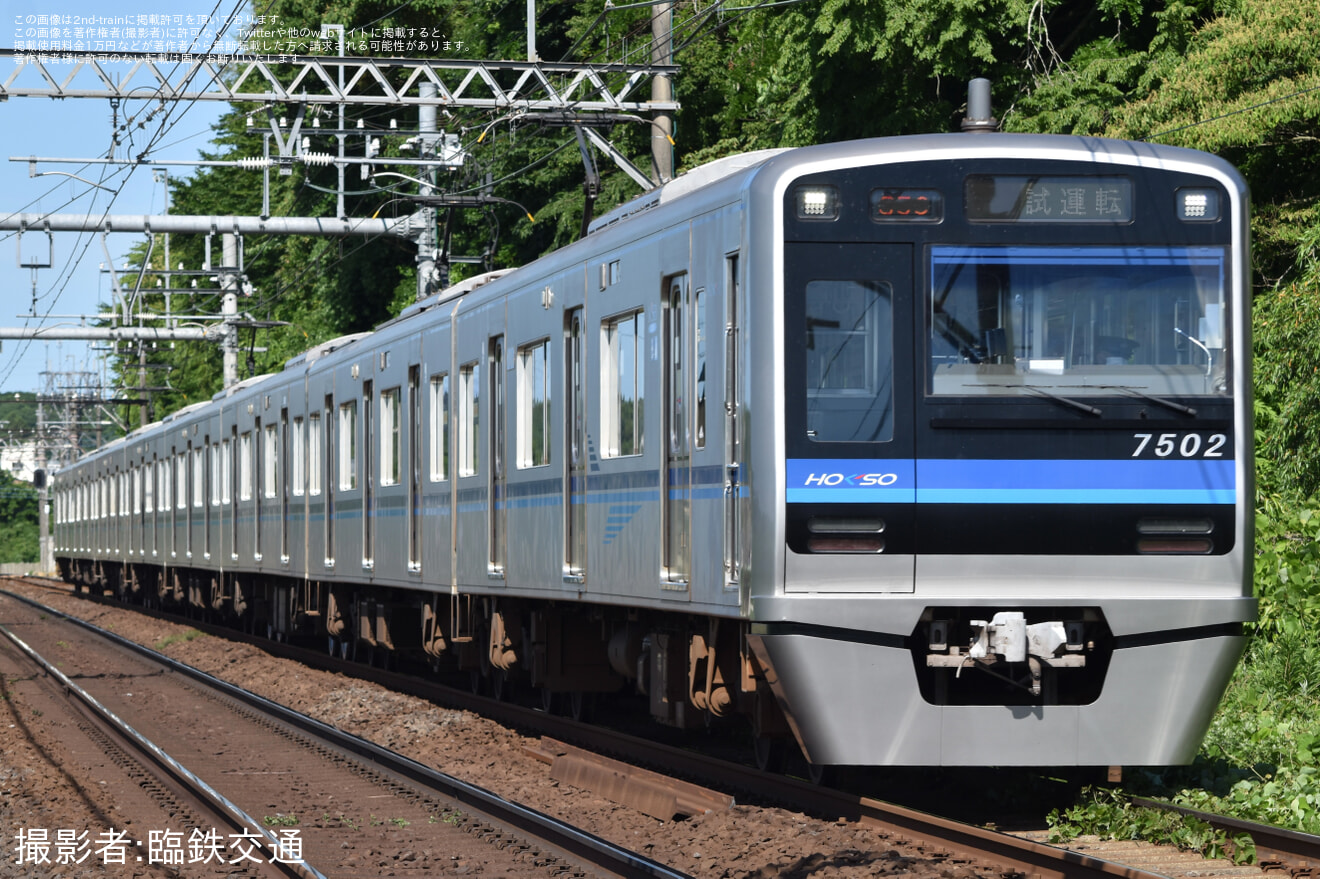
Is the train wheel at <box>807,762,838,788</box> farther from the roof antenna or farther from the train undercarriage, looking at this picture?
the roof antenna

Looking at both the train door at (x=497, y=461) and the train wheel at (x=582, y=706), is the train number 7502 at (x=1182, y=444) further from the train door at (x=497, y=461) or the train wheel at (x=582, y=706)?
the train wheel at (x=582, y=706)

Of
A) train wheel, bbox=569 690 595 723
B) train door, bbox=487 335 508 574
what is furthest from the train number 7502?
train wheel, bbox=569 690 595 723

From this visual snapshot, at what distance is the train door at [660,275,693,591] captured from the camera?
30.4 feet

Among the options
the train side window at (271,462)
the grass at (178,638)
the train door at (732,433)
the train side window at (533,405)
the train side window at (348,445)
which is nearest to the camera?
the train door at (732,433)

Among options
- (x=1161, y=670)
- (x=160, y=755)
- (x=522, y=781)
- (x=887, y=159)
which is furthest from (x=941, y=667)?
(x=160, y=755)

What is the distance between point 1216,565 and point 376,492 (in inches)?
400

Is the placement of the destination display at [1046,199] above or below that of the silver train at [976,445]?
above

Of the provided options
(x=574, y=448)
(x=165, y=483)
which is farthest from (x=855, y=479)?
(x=165, y=483)

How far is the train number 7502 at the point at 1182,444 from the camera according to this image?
Answer: 8148 millimetres

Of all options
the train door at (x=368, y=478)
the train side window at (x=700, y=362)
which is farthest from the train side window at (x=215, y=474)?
the train side window at (x=700, y=362)

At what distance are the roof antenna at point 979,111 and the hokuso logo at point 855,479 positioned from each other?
6.69 feet

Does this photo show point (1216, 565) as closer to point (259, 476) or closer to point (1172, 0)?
point (1172, 0)

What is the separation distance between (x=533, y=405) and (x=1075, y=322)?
490cm

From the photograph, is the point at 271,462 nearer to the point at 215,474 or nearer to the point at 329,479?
the point at 329,479
